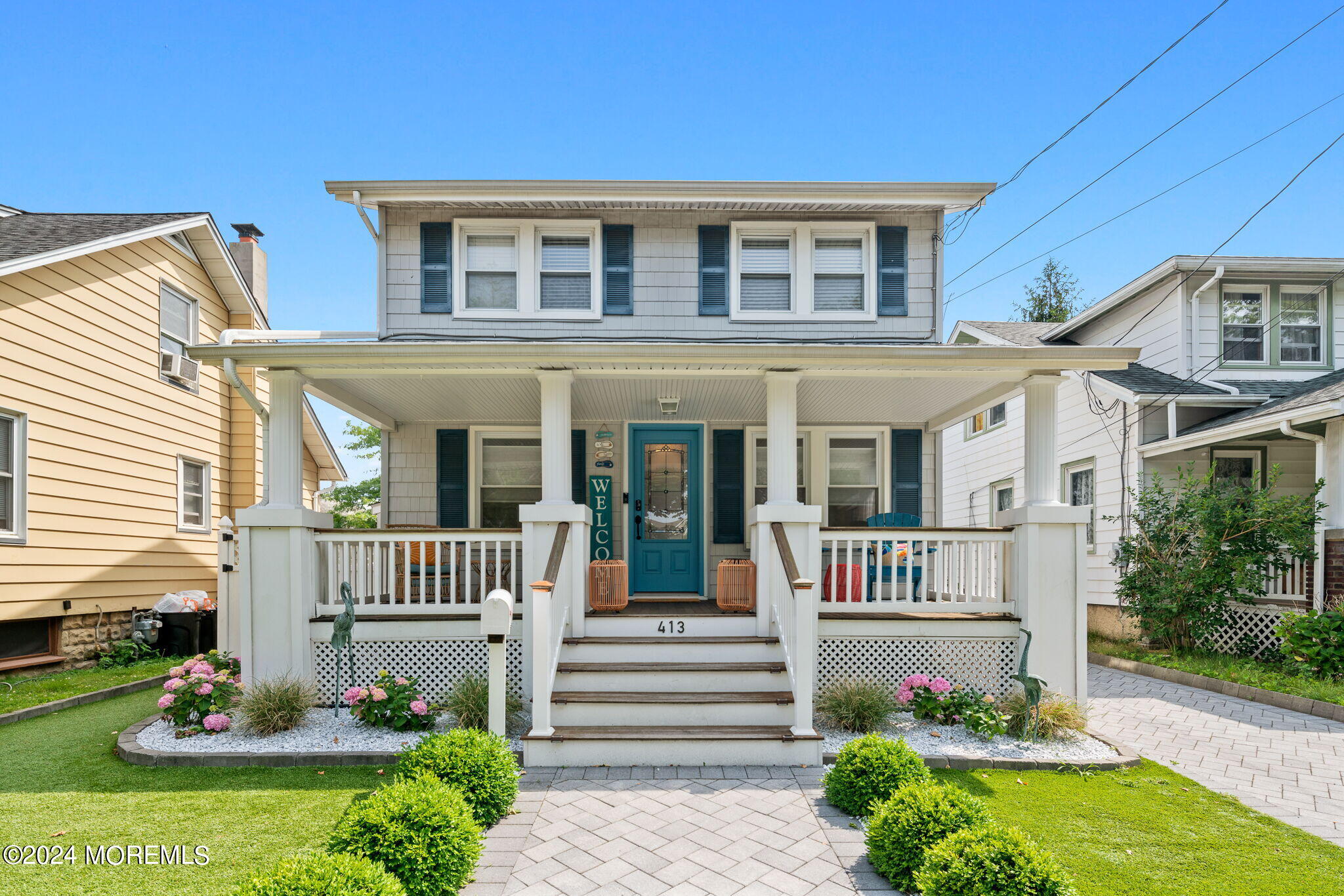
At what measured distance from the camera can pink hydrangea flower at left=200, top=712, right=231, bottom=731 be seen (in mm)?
5789

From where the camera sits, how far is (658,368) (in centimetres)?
675

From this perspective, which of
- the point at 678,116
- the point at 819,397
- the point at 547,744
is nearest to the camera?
the point at 547,744

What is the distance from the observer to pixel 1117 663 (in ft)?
31.9

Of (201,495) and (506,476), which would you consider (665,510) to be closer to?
(506,476)

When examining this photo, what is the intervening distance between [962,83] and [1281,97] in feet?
14.5

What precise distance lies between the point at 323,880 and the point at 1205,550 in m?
10.2

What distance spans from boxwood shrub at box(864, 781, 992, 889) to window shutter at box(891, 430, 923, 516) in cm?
583

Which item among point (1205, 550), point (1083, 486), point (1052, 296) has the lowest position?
point (1205, 550)

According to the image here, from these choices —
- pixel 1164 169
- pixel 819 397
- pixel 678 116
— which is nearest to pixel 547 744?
pixel 819 397

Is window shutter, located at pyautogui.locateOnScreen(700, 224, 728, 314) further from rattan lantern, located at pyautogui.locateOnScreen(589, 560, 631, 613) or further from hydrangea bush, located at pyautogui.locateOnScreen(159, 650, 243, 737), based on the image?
hydrangea bush, located at pyautogui.locateOnScreen(159, 650, 243, 737)

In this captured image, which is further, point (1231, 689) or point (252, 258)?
point (252, 258)

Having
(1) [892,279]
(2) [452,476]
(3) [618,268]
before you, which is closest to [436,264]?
(3) [618,268]

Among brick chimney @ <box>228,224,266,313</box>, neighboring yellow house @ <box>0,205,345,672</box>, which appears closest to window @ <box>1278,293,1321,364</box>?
neighboring yellow house @ <box>0,205,345,672</box>

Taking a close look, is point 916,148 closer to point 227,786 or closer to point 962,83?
point 962,83
